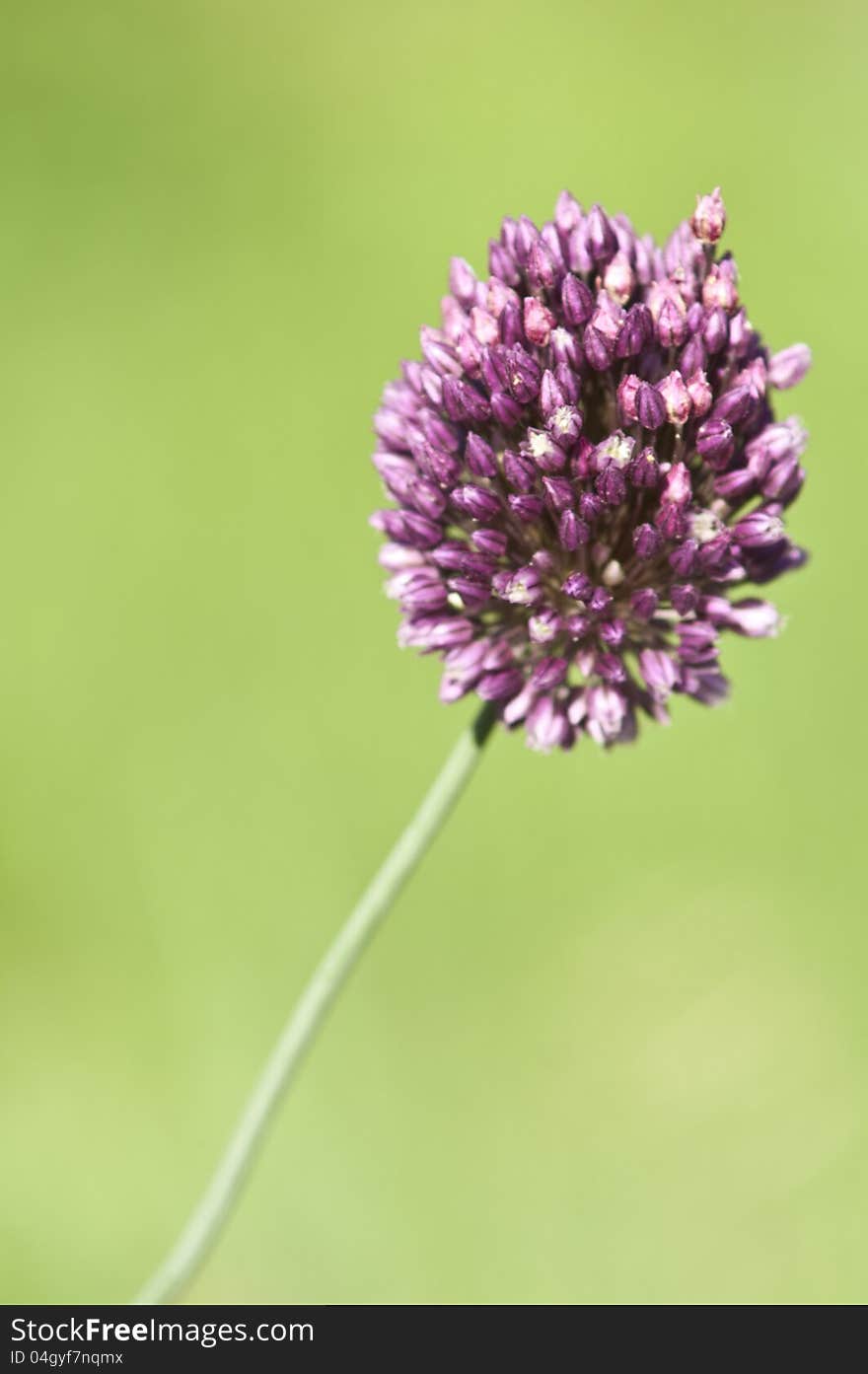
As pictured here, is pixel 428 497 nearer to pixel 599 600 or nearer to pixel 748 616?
pixel 599 600

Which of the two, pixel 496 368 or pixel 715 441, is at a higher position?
pixel 496 368

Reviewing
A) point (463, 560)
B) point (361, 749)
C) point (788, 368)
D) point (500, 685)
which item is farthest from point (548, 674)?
point (361, 749)

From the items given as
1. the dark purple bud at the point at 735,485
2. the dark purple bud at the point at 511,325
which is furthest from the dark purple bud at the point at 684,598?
the dark purple bud at the point at 511,325

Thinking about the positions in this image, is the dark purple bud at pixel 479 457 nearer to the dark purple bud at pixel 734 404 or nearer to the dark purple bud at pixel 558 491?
the dark purple bud at pixel 558 491

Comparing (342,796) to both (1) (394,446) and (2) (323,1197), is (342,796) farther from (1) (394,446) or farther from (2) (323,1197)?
(1) (394,446)

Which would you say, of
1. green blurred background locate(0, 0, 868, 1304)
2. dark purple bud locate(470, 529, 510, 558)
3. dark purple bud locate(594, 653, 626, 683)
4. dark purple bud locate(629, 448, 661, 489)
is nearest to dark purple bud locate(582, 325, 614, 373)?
dark purple bud locate(629, 448, 661, 489)

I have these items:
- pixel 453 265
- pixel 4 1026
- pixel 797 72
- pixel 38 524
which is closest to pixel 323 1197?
pixel 4 1026
